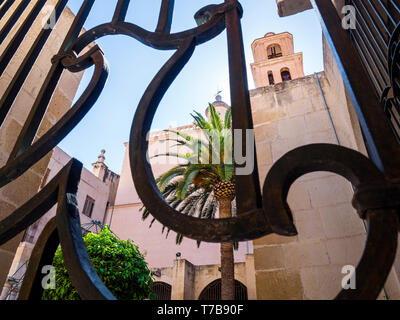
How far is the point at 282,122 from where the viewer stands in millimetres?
4082

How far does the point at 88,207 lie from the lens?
18.1 metres

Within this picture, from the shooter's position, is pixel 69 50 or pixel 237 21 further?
pixel 69 50

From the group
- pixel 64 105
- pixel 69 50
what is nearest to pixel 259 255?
pixel 64 105

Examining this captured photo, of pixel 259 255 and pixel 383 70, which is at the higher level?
pixel 383 70

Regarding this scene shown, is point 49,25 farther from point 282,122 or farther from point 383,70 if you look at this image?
point 282,122

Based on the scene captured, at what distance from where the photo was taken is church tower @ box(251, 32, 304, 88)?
40.8 ft

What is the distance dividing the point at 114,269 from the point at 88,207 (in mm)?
13573

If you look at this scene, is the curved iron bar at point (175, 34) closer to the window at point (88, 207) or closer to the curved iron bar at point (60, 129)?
the curved iron bar at point (60, 129)

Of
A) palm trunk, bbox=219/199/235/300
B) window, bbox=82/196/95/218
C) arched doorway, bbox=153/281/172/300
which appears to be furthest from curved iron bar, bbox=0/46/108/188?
window, bbox=82/196/95/218

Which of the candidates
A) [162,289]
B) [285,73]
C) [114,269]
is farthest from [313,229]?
[285,73]

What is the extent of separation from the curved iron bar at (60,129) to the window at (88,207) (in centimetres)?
1839
